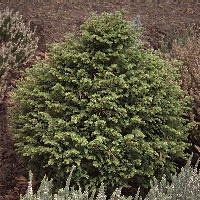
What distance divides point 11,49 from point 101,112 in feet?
8.94

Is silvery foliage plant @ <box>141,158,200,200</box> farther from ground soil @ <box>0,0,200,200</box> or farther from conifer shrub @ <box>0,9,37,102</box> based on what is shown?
ground soil @ <box>0,0,200,200</box>

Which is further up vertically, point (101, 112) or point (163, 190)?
point (101, 112)

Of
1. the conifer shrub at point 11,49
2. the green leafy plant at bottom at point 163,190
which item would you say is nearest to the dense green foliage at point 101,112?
the green leafy plant at bottom at point 163,190

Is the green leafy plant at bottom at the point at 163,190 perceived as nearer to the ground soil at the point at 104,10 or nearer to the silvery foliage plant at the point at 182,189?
the silvery foliage plant at the point at 182,189

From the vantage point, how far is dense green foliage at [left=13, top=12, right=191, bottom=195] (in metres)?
3.70

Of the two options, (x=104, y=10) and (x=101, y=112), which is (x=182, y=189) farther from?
(x=104, y=10)

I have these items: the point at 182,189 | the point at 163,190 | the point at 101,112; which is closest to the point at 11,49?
the point at 101,112

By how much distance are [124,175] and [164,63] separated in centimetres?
128

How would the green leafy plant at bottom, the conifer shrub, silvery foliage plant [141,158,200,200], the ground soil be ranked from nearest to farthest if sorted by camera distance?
the green leafy plant at bottom, silvery foliage plant [141,158,200,200], the conifer shrub, the ground soil

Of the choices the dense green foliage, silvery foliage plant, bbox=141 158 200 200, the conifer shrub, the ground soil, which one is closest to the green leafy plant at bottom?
silvery foliage plant, bbox=141 158 200 200

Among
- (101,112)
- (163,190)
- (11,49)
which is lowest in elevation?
(163,190)

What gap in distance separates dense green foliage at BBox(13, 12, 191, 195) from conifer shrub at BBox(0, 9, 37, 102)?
4.89 ft

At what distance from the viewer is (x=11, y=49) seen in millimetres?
6125

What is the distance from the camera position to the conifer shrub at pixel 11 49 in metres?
5.68
